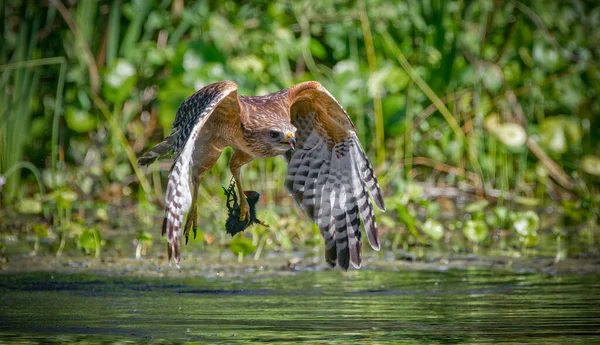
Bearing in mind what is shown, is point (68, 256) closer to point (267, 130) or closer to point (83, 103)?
point (267, 130)

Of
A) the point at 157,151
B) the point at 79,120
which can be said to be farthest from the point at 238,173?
the point at 79,120

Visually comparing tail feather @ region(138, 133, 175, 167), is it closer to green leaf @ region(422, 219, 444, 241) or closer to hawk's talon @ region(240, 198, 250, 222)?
hawk's talon @ region(240, 198, 250, 222)

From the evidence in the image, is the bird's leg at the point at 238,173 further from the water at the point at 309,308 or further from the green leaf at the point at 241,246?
the green leaf at the point at 241,246

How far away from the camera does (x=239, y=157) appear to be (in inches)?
281

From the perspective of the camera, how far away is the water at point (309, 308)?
16.9 ft

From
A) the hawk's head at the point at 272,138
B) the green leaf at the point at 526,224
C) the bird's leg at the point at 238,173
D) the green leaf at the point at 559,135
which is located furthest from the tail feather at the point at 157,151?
the green leaf at the point at 559,135

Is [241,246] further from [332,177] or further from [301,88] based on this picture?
[301,88]

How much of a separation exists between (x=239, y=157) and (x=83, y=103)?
3974 mm

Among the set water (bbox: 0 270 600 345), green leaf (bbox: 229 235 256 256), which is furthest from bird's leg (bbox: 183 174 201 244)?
green leaf (bbox: 229 235 256 256)


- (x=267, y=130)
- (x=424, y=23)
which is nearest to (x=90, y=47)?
(x=424, y=23)

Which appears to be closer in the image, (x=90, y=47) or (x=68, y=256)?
(x=68, y=256)

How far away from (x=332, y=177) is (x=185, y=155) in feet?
5.25

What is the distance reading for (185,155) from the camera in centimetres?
577

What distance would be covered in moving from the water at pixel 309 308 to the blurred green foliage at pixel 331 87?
303cm
